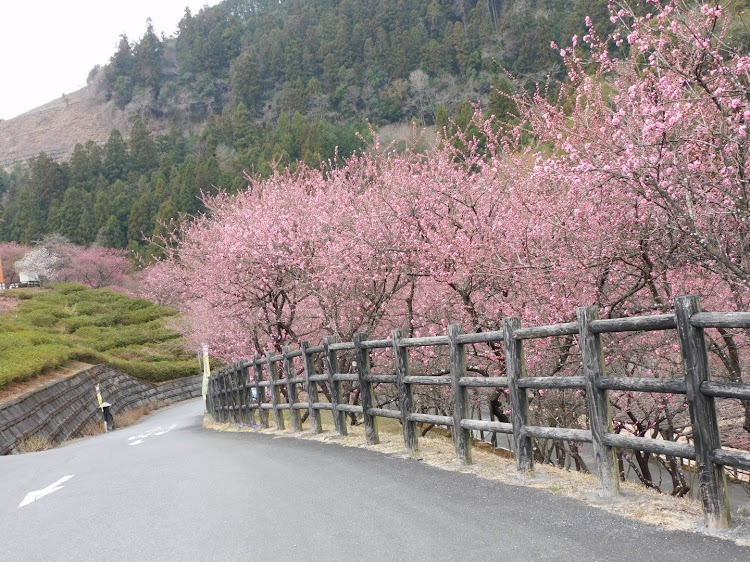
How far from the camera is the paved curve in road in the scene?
413 cm

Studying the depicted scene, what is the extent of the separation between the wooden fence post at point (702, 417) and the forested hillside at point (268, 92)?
165 feet

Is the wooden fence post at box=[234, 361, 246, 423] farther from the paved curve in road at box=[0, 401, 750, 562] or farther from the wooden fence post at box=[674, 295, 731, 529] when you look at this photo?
the wooden fence post at box=[674, 295, 731, 529]

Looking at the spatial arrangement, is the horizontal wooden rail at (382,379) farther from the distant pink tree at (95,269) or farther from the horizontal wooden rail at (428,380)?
the distant pink tree at (95,269)

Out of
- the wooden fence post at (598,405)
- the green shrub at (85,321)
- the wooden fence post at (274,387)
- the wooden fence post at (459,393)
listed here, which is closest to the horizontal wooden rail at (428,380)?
the wooden fence post at (459,393)

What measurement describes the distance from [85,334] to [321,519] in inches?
1649

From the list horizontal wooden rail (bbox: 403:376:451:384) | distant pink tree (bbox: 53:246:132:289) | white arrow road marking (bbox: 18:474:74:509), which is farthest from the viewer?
distant pink tree (bbox: 53:246:132:289)

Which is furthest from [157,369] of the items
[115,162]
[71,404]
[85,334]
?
[115,162]

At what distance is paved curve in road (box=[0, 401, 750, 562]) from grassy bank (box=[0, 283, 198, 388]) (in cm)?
1619

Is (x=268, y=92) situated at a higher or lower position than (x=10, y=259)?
higher

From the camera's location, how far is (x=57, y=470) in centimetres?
1052

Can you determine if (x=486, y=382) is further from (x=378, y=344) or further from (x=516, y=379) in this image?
(x=378, y=344)

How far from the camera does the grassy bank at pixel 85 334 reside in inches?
1041

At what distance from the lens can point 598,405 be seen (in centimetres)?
504

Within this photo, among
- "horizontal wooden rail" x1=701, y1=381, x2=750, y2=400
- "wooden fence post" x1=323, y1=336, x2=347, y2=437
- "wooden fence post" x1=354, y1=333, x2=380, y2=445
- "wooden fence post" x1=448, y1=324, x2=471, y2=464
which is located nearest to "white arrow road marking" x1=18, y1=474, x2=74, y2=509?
"wooden fence post" x1=323, y1=336, x2=347, y2=437
